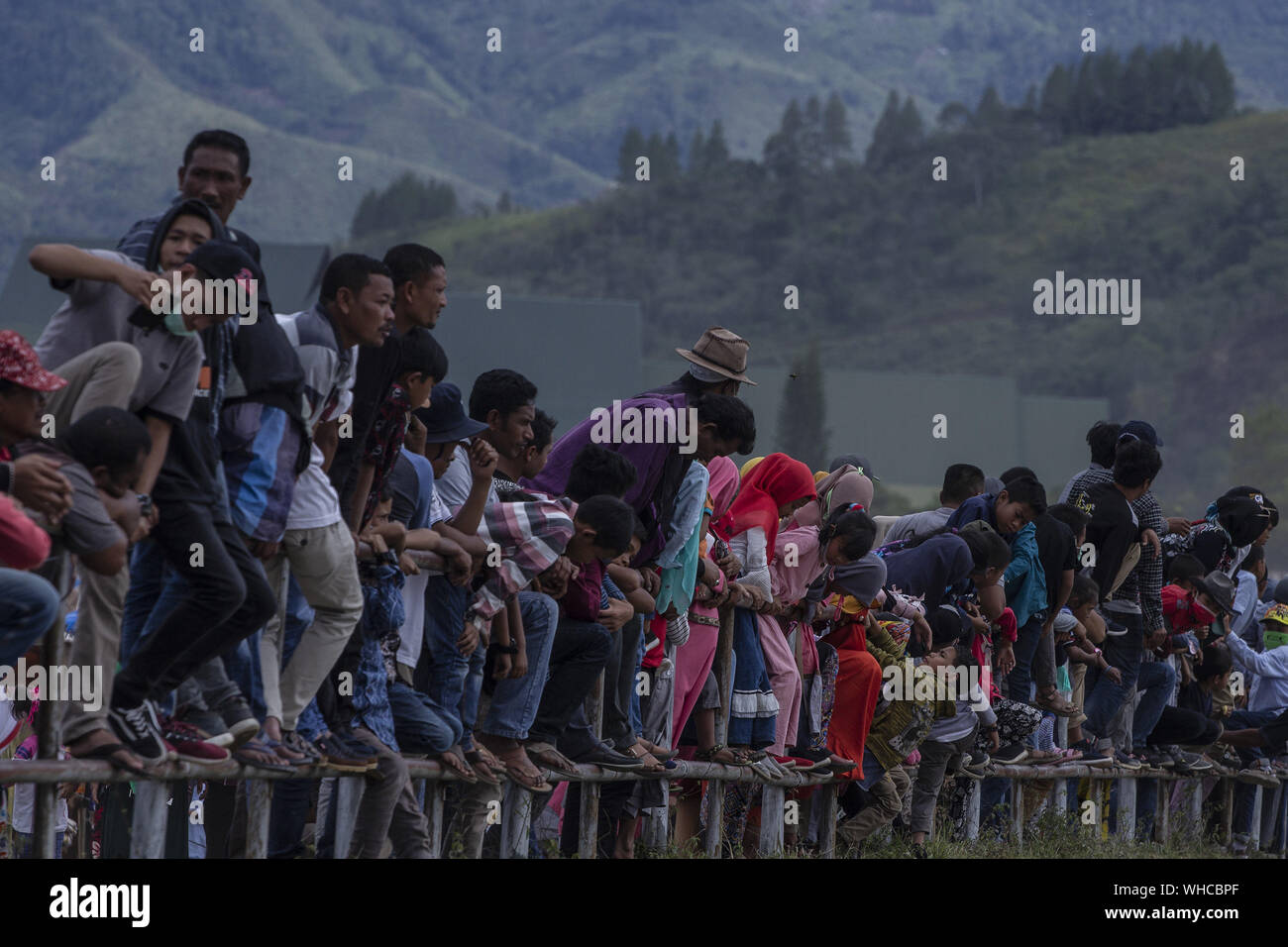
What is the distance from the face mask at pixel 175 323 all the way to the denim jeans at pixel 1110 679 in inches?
302

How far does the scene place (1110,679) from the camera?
12.0m

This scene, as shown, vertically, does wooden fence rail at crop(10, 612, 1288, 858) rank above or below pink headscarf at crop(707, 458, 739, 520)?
below

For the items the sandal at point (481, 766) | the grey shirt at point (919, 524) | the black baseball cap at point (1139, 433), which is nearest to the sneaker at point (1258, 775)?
the black baseball cap at point (1139, 433)

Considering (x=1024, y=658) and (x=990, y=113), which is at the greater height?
(x=990, y=113)

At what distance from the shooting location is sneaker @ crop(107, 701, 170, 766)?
18.4ft

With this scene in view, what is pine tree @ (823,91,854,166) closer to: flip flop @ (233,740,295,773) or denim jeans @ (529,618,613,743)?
denim jeans @ (529,618,613,743)

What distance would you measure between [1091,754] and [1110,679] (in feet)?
1.61

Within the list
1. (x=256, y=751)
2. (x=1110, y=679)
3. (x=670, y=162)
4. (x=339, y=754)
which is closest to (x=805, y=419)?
(x=670, y=162)

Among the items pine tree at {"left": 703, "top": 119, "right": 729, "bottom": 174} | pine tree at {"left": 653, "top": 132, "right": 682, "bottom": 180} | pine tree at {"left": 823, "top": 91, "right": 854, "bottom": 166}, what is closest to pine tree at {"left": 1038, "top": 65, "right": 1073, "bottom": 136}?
pine tree at {"left": 823, "top": 91, "right": 854, "bottom": 166}

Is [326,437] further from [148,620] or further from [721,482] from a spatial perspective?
[721,482]

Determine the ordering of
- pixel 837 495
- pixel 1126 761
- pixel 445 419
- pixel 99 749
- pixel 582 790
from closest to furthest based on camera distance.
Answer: pixel 99 749
pixel 445 419
pixel 582 790
pixel 837 495
pixel 1126 761

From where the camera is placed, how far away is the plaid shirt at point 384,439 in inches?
272

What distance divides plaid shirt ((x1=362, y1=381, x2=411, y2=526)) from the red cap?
1.65 metres
